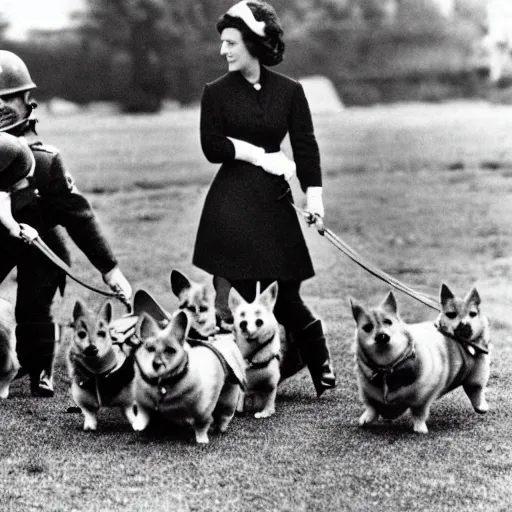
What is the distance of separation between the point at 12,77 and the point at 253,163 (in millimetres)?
1186

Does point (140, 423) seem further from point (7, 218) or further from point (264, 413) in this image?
point (7, 218)

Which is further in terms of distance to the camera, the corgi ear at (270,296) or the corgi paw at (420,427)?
the corgi ear at (270,296)

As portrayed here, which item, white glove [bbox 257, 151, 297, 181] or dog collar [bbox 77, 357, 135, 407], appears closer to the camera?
dog collar [bbox 77, 357, 135, 407]

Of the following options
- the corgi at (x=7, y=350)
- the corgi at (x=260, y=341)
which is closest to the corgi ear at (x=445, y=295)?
the corgi at (x=260, y=341)

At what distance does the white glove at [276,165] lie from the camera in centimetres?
514

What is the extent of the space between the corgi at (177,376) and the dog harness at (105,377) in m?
0.17

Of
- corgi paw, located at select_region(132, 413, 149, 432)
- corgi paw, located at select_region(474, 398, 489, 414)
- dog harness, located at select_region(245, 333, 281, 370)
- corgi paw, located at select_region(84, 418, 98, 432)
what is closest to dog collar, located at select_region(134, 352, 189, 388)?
corgi paw, located at select_region(132, 413, 149, 432)

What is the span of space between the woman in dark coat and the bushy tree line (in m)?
3.05

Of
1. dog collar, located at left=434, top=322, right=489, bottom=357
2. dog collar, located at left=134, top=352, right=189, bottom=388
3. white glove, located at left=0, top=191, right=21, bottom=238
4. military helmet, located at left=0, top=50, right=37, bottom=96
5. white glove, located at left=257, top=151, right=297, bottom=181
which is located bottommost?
dog collar, located at left=134, top=352, right=189, bottom=388

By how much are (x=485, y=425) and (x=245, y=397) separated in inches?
44.8

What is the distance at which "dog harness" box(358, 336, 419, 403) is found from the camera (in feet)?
14.7

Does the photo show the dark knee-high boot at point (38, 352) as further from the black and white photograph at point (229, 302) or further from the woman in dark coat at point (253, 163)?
the woman in dark coat at point (253, 163)

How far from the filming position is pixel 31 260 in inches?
205

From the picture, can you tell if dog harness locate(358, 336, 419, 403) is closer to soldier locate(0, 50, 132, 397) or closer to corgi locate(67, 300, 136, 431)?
corgi locate(67, 300, 136, 431)
